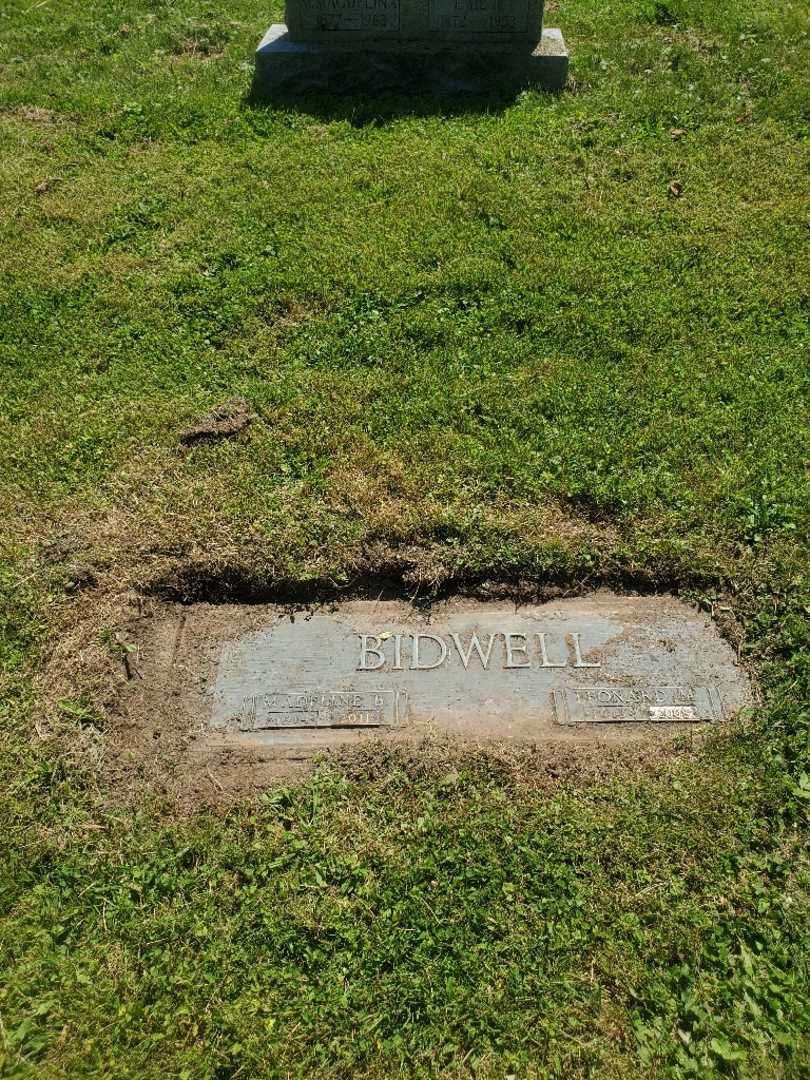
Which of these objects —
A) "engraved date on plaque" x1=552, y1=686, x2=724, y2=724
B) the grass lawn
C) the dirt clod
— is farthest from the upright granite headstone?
"engraved date on plaque" x1=552, y1=686, x2=724, y2=724

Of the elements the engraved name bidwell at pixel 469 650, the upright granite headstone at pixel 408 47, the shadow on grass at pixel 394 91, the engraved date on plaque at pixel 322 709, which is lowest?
the engraved date on plaque at pixel 322 709

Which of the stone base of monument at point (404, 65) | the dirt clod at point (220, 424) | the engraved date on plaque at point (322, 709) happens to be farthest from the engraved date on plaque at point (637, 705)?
the stone base of monument at point (404, 65)

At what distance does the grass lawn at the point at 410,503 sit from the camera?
9.41ft

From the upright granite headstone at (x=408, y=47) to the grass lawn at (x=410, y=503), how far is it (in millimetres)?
364

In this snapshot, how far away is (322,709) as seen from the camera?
361 centimetres

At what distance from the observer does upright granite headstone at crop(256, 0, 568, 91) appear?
7.17 m

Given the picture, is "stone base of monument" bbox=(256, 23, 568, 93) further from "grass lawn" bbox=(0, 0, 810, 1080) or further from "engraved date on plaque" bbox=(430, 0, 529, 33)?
"grass lawn" bbox=(0, 0, 810, 1080)

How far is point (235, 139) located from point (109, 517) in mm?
4193

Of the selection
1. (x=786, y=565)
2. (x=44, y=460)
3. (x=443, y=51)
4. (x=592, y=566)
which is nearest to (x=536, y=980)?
(x=592, y=566)

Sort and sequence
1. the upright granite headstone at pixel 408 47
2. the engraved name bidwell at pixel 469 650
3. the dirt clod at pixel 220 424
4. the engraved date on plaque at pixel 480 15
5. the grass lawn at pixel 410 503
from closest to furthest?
the grass lawn at pixel 410 503
the engraved name bidwell at pixel 469 650
the dirt clod at pixel 220 424
the engraved date on plaque at pixel 480 15
the upright granite headstone at pixel 408 47

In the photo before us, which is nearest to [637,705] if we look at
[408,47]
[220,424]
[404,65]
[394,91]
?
[220,424]

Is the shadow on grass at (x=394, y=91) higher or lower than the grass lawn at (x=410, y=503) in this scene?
higher

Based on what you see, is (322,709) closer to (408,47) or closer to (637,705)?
(637,705)

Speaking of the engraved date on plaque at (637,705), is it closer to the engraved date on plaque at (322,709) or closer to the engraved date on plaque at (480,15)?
the engraved date on plaque at (322,709)
